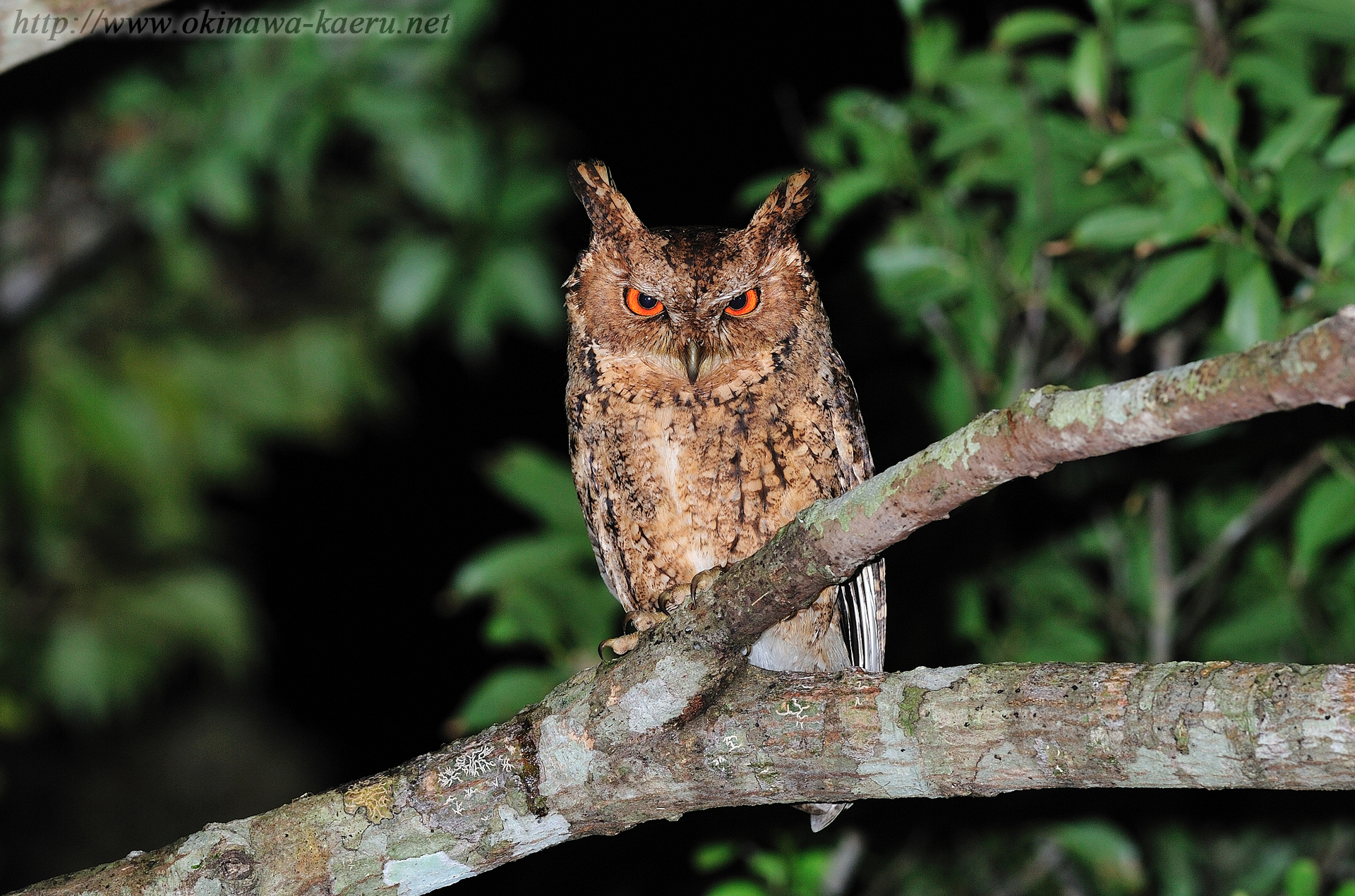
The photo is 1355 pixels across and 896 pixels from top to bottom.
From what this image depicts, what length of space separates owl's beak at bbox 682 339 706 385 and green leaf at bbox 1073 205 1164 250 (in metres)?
0.83

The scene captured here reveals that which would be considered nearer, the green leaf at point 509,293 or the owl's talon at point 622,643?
the owl's talon at point 622,643

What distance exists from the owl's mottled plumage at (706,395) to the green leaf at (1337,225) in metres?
0.93

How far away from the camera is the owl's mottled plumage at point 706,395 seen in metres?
2.33

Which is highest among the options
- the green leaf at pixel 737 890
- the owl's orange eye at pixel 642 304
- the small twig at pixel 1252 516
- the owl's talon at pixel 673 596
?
the owl's orange eye at pixel 642 304

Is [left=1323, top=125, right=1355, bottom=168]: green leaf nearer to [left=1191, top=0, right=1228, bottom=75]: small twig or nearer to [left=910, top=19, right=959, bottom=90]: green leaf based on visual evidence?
[left=1191, top=0, right=1228, bottom=75]: small twig

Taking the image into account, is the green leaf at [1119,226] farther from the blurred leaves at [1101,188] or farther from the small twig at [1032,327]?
the small twig at [1032,327]

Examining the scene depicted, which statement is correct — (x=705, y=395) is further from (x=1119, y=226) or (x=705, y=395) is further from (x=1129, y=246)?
(x=1129, y=246)

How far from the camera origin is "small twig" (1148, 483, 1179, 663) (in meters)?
3.06

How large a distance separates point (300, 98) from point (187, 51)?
95 centimetres

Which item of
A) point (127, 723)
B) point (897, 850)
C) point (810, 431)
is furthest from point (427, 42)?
point (127, 723)

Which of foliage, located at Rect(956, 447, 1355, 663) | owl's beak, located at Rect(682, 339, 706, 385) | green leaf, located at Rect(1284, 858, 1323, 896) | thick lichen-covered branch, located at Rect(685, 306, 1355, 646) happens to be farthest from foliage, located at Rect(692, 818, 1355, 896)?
thick lichen-covered branch, located at Rect(685, 306, 1355, 646)

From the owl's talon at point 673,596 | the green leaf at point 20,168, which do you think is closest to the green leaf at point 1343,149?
the owl's talon at point 673,596

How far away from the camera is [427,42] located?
3.59m

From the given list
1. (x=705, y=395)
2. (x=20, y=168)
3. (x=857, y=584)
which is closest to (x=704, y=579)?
(x=705, y=395)
